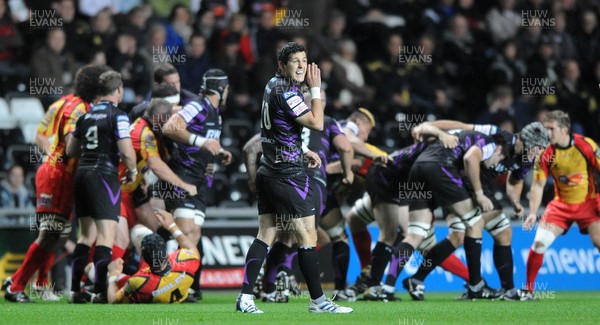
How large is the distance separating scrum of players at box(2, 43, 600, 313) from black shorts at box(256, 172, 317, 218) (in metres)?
1.74

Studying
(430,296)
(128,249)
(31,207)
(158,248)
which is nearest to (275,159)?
(158,248)

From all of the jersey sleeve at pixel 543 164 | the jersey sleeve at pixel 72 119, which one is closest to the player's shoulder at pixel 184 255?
the jersey sleeve at pixel 72 119

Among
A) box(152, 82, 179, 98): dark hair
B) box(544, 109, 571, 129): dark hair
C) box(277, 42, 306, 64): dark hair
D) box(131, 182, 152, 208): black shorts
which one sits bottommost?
box(131, 182, 152, 208): black shorts

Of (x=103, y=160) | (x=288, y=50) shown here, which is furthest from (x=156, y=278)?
(x=288, y=50)

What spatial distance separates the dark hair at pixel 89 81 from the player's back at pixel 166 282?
2057 mm

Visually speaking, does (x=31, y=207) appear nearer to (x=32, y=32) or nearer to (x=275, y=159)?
(x=32, y=32)

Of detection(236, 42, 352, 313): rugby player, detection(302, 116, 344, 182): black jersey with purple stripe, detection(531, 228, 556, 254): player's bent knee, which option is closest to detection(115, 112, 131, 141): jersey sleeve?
detection(302, 116, 344, 182): black jersey with purple stripe

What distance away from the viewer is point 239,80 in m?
17.7

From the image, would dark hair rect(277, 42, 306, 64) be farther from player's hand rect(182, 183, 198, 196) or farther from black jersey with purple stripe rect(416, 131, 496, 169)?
black jersey with purple stripe rect(416, 131, 496, 169)

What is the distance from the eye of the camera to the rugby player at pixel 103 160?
36.9 ft

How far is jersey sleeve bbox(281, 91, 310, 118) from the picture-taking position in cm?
929

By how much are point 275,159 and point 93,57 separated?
26.0 feet

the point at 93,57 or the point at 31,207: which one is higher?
the point at 93,57

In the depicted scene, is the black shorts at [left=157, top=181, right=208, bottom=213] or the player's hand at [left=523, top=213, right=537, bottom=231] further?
the player's hand at [left=523, top=213, right=537, bottom=231]
